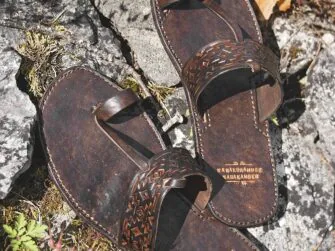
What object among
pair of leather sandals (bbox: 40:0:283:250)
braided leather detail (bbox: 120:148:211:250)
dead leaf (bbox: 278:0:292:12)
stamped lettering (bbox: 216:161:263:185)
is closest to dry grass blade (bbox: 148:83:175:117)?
pair of leather sandals (bbox: 40:0:283:250)

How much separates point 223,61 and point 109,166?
0.85 m

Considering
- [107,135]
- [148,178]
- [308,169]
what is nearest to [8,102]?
[107,135]

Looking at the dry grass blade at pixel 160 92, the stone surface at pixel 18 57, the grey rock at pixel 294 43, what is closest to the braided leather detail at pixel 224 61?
the dry grass blade at pixel 160 92

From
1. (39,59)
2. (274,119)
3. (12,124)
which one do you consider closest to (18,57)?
(39,59)

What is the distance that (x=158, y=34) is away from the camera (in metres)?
3.74

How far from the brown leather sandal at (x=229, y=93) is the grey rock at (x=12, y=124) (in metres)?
0.91

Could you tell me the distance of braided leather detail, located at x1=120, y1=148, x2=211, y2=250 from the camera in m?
3.04

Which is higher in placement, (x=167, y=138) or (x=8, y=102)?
(x=8, y=102)

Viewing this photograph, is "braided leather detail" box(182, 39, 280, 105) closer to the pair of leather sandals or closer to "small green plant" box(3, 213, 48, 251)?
the pair of leather sandals

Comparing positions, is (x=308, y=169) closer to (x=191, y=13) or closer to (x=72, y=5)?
(x=191, y=13)

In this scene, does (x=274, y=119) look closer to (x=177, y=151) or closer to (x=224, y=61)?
(x=224, y=61)

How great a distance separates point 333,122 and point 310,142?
0.67 ft

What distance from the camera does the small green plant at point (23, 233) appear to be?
123 inches

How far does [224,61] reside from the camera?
3363 mm
